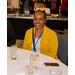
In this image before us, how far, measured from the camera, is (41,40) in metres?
1.96

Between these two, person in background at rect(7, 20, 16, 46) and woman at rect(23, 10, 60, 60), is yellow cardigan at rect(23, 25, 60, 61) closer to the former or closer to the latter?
woman at rect(23, 10, 60, 60)

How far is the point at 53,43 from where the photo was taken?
191 cm

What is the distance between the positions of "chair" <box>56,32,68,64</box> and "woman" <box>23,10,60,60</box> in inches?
3.9

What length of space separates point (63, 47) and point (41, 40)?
37cm

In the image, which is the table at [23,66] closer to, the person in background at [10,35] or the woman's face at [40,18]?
the woman's face at [40,18]

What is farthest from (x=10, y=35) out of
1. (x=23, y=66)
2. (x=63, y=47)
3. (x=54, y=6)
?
(x=54, y=6)

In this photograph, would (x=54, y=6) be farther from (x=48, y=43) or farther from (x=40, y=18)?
(x=48, y=43)

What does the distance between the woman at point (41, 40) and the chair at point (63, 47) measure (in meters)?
0.10

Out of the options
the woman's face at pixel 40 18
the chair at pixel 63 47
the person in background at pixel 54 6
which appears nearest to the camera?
the chair at pixel 63 47

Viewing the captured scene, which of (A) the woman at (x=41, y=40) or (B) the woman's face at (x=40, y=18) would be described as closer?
(A) the woman at (x=41, y=40)

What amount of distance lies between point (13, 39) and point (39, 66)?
1.54 m

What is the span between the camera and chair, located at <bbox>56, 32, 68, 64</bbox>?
66.9 inches

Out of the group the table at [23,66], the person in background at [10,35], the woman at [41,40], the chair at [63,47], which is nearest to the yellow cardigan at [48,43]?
the woman at [41,40]

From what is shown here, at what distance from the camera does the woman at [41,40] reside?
1.90 m
